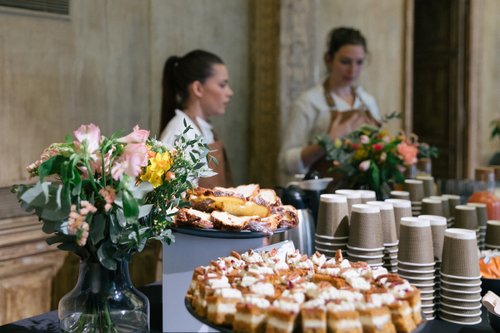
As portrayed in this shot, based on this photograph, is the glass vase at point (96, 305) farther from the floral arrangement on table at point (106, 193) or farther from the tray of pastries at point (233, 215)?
the tray of pastries at point (233, 215)

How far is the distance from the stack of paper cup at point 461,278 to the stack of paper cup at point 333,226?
0.31 metres

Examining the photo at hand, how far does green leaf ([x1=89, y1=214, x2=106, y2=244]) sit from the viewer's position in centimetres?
130

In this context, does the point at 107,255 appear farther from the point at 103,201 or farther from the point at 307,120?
the point at 307,120

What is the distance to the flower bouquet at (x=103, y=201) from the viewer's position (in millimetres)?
1264

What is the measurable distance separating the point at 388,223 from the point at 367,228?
0.32 ft

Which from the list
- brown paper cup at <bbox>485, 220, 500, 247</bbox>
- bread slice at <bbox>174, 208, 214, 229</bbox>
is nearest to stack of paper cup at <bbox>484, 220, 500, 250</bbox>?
brown paper cup at <bbox>485, 220, 500, 247</bbox>

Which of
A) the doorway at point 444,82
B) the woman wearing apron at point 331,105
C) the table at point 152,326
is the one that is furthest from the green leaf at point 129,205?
the doorway at point 444,82

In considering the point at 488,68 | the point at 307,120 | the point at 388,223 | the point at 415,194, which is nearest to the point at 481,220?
the point at 415,194

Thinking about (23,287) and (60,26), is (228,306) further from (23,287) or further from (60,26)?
(60,26)

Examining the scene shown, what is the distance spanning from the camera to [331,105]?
12.6 ft

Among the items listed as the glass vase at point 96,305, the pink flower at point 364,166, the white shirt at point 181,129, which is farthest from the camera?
the white shirt at point 181,129

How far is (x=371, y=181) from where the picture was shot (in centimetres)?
264

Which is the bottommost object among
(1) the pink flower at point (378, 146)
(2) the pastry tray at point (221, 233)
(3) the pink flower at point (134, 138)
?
(2) the pastry tray at point (221, 233)

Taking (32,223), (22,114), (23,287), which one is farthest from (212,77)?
(23,287)
